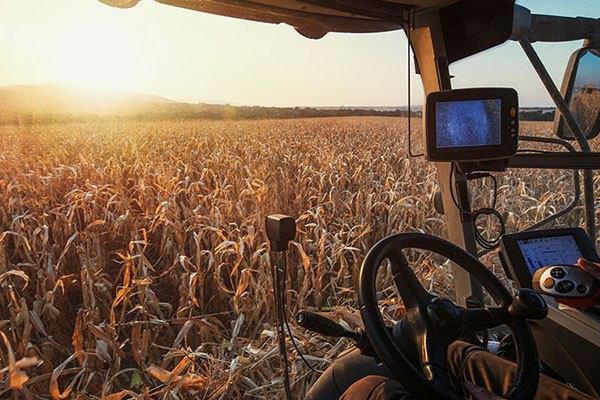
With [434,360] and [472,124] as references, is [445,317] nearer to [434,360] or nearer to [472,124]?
[434,360]

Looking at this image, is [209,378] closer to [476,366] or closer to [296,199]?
[476,366]

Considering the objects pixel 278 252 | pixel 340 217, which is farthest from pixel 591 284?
pixel 340 217

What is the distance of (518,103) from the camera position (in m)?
1.70

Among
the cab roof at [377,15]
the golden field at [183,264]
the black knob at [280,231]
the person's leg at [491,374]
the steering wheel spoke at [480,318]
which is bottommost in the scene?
the golden field at [183,264]

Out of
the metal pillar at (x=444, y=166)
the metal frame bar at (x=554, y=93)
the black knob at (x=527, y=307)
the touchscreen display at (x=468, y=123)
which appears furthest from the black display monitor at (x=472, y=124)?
the black knob at (x=527, y=307)

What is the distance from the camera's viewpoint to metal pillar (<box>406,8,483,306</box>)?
2059 millimetres

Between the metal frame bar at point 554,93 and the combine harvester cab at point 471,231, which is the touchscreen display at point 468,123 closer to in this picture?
the combine harvester cab at point 471,231

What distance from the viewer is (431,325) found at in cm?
117

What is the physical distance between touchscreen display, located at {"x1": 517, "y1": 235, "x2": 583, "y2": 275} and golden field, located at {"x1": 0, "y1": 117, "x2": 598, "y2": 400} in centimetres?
46

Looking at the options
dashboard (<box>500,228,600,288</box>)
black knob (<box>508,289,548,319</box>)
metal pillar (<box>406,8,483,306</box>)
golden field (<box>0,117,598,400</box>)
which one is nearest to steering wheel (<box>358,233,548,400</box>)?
black knob (<box>508,289,548,319</box>)

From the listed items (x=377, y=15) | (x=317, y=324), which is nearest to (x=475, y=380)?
(x=317, y=324)

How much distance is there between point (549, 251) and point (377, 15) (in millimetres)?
1112

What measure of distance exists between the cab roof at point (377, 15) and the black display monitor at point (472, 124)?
407 mm

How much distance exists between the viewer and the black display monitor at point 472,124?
1649 millimetres
